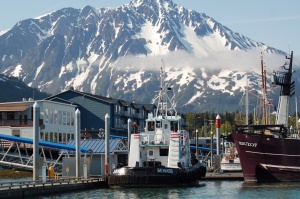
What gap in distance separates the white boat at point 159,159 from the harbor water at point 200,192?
807 millimetres

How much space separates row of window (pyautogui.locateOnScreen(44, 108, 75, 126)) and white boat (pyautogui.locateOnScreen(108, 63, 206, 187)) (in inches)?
1214

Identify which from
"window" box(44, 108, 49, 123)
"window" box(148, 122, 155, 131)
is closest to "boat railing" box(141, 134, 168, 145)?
"window" box(148, 122, 155, 131)

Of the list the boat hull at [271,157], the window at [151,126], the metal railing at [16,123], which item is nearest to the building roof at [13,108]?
the metal railing at [16,123]

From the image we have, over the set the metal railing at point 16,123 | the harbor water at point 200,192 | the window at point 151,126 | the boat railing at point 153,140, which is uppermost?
the metal railing at point 16,123

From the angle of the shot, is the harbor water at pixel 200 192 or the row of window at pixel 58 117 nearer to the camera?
the harbor water at pixel 200 192

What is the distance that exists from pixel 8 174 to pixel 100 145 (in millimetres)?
10308

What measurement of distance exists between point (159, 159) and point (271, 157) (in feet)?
37.1

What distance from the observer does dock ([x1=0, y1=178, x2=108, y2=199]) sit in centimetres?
4519

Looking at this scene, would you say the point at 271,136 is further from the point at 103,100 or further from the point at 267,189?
the point at 103,100

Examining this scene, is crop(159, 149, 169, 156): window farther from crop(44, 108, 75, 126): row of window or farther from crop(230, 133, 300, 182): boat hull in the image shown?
crop(44, 108, 75, 126): row of window

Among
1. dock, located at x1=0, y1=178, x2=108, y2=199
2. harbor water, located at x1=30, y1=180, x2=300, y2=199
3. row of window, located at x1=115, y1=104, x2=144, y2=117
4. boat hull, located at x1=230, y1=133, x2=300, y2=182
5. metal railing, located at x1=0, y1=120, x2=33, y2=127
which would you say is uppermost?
row of window, located at x1=115, y1=104, x2=144, y2=117

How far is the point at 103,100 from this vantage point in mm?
114125

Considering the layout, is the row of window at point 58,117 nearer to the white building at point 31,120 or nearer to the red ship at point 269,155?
the white building at point 31,120

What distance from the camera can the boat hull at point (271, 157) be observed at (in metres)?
63.3
